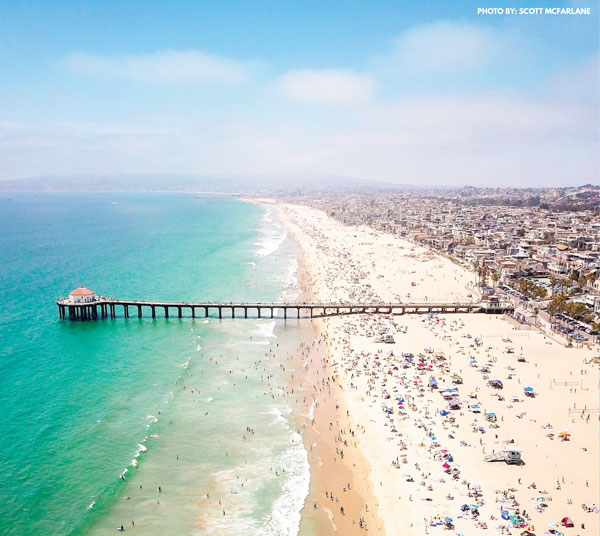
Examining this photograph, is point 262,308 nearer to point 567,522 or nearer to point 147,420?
point 147,420

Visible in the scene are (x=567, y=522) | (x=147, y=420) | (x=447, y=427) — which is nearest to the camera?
(x=567, y=522)

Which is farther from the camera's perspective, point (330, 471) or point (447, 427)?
point (447, 427)

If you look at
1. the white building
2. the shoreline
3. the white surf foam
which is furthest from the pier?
the white surf foam

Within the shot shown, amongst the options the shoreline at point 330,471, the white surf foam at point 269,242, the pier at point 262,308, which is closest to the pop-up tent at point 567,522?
the shoreline at point 330,471

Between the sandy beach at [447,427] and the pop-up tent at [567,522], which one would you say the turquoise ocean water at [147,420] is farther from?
the pop-up tent at [567,522]

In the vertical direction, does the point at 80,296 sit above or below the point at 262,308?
above

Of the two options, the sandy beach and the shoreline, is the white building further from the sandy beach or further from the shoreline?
the shoreline

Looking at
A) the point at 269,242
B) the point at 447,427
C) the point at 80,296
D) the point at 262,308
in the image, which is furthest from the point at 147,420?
the point at 269,242
